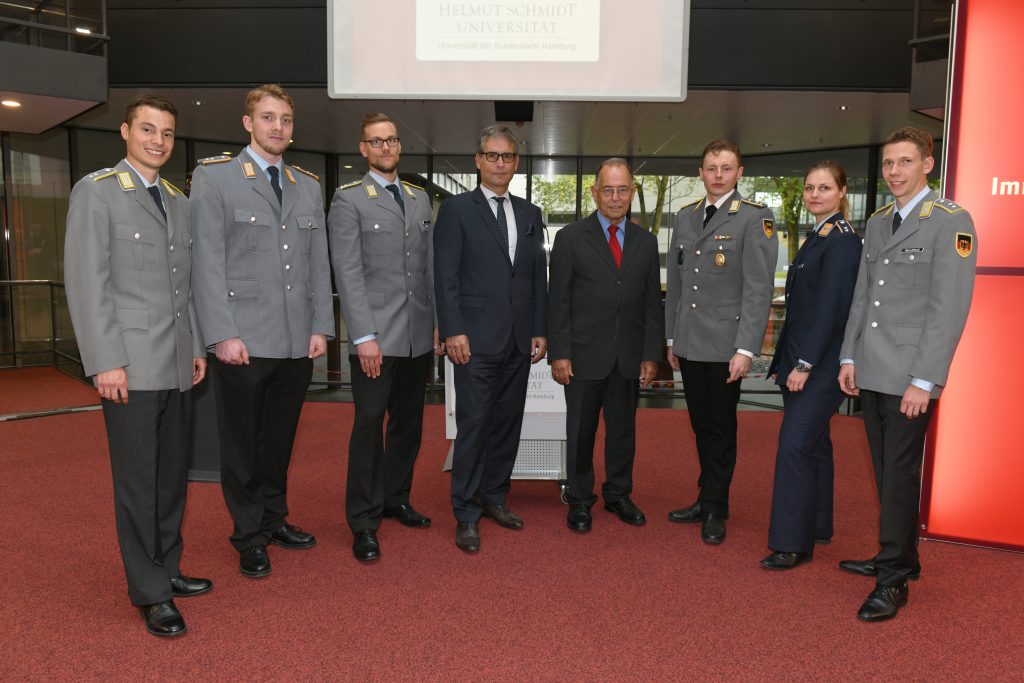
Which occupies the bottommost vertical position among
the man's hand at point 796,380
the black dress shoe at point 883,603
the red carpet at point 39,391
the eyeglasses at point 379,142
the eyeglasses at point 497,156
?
the red carpet at point 39,391

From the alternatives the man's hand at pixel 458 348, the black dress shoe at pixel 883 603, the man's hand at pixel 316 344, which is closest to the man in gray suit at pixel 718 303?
the black dress shoe at pixel 883 603

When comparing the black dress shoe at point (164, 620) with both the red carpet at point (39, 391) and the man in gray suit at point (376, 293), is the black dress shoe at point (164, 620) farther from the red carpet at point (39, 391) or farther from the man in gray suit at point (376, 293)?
the red carpet at point (39, 391)

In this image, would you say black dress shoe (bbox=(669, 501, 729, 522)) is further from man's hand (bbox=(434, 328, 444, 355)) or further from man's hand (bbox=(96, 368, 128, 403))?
man's hand (bbox=(96, 368, 128, 403))

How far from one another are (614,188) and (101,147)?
10.1m

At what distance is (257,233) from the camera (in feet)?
8.76

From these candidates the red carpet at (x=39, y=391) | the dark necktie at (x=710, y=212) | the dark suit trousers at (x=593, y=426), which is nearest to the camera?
the dark necktie at (x=710, y=212)

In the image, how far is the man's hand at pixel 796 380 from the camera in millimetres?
2793

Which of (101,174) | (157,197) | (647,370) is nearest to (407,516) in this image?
(647,370)

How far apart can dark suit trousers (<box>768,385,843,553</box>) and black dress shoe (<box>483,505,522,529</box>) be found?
3.60ft

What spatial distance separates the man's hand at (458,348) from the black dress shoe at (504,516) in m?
0.78

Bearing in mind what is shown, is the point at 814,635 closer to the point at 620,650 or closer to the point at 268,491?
the point at 620,650

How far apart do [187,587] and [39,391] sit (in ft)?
17.7

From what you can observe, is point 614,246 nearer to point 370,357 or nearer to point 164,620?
point 370,357

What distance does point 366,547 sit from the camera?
2.95 meters
